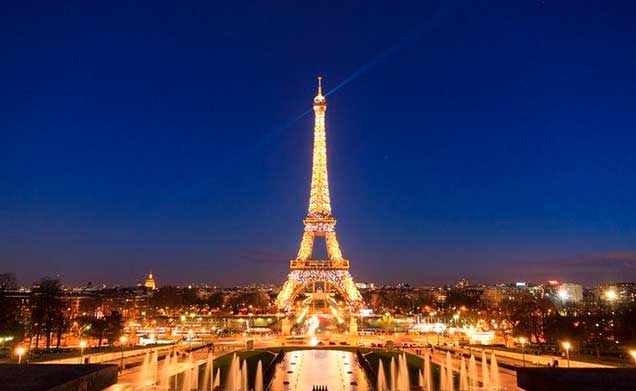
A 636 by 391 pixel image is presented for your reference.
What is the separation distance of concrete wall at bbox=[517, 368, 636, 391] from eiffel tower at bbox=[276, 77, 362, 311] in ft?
237

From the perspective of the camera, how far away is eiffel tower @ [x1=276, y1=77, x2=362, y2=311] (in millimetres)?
86000

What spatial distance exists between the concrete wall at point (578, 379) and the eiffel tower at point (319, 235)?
7227 cm

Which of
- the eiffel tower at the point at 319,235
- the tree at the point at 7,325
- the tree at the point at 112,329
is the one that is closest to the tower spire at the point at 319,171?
the eiffel tower at the point at 319,235

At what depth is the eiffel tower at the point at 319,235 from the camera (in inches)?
3386

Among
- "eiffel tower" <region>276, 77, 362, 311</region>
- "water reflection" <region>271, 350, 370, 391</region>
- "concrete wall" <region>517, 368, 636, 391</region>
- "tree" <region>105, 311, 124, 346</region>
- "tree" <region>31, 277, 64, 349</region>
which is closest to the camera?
"concrete wall" <region>517, 368, 636, 391</region>

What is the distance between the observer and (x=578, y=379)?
39.8 feet

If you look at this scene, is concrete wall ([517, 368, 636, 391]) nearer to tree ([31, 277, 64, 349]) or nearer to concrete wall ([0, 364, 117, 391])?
concrete wall ([0, 364, 117, 391])

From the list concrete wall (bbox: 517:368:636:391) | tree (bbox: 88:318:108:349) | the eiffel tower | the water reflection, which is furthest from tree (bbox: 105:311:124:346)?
concrete wall (bbox: 517:368:636:391)

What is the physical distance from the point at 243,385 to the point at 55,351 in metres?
20.0

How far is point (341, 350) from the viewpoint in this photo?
42562 millimetres

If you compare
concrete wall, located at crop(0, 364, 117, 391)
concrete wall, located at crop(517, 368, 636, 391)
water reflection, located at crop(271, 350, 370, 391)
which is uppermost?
concrete wall, located at crop(0, 364, 117, 391)

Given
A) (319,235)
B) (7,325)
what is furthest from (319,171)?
(7,325)

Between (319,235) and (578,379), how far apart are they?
2958 inches

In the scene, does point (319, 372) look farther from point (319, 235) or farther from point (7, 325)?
point (319, 235)
